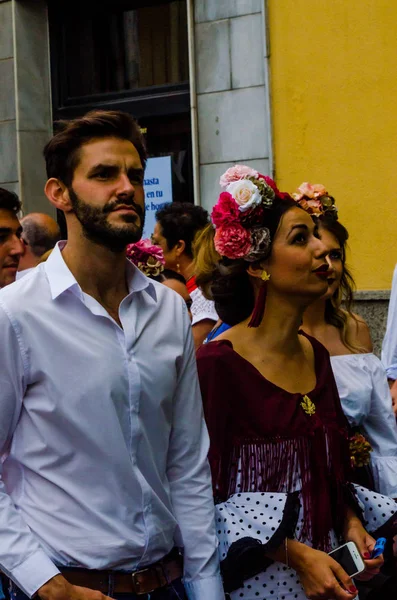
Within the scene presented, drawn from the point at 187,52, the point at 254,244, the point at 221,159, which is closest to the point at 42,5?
the point at 187,52

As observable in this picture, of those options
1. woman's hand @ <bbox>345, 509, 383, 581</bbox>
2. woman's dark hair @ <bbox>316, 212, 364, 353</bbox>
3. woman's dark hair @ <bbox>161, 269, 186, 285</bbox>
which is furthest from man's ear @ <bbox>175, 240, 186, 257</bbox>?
woman's hand @ <bbox>345, 509, 383, 581</bbox>

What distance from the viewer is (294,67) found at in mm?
9109

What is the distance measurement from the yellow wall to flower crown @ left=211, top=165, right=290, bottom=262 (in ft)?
16.0

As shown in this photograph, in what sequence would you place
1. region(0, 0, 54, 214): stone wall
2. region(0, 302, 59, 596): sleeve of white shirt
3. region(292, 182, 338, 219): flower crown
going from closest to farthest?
region(0, 302, 59, 596): sleeve of white shirt → region(292, 182, 338, 219): flower crown → region(0, 0, 54, 214): stone wall

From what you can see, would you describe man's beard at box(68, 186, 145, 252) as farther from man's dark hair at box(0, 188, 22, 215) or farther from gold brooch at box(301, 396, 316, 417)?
man's dark hair at box(0, 188, 22, 215)

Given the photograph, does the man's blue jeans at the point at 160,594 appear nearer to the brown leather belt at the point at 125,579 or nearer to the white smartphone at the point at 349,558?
the brown leather belt at the point at 125,579

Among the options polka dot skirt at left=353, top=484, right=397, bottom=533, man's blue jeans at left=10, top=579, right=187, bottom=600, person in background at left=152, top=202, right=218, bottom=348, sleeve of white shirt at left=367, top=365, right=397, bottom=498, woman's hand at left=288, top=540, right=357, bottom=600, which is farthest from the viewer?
person in background at left=152, top=202, right=218, bottom=348

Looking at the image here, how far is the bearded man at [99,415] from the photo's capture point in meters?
2.91

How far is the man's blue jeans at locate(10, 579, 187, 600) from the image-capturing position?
9.73 ft

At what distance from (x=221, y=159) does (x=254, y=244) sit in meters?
5.52

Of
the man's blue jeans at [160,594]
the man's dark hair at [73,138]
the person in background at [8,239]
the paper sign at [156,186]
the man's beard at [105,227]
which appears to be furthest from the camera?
the paper sign at [156,186]

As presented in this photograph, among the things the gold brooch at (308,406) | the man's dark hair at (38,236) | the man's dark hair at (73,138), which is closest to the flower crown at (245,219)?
the gold brooch at (308,406)

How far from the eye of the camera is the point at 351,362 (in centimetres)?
486

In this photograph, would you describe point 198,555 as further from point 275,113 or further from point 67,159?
point 275,113
